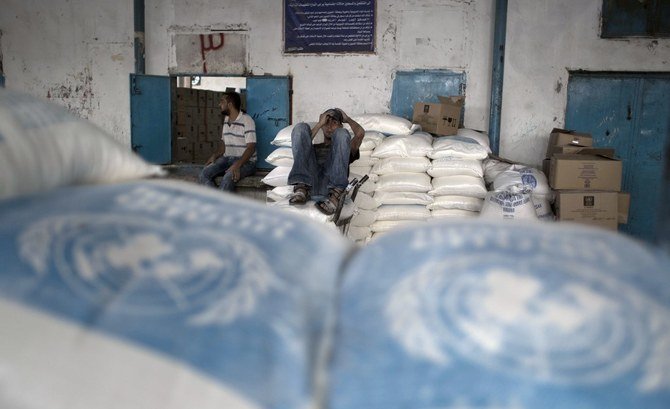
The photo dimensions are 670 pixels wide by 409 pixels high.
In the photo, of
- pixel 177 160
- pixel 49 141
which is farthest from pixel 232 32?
pixel 49 141

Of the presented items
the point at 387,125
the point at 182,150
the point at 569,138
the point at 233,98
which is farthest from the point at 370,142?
the point at 182,150

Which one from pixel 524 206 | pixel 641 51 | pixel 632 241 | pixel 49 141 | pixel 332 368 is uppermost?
pixel 641 51

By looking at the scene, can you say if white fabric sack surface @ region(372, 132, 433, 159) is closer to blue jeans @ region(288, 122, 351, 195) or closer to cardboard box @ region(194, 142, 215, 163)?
blue jeans @ region(288, 122, 351, 195)

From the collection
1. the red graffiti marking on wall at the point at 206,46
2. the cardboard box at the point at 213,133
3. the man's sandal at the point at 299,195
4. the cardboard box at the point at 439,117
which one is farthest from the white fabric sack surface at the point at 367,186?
the cardboard box at the point at 213,133

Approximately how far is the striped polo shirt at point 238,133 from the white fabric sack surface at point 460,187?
186 centimetres

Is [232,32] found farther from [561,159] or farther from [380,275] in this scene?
[380,275]

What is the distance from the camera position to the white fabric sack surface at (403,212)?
14.0ft

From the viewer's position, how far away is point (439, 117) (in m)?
4.77

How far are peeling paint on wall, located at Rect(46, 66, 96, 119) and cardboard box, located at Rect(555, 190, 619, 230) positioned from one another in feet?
17.1

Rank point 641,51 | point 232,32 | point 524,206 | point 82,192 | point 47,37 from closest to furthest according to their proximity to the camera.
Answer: point 82,192 < point 524,206 < point 641,51 < point 232,32 < point 47,37

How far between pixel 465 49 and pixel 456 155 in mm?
1679

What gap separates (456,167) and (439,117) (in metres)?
0.71

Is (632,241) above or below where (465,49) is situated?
below

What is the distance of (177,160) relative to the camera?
639 centimetres
